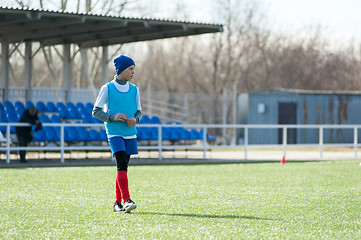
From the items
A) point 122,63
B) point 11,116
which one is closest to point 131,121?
point 122,63

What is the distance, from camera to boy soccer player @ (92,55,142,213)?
7223 millimetres

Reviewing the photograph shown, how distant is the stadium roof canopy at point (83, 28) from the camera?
Answer: 62.2ft

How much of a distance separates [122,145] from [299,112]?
25422mm

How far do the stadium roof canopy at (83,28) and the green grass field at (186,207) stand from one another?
24.7 ft

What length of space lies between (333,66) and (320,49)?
5.63 feet

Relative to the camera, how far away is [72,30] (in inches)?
848

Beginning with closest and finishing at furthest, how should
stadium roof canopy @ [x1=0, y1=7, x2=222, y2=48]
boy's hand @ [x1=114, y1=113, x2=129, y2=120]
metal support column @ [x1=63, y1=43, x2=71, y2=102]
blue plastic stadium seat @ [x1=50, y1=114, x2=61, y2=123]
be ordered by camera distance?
boy's hand @ [x1=114, y1=113, x2=129, y2=120] < stadium roof canopy @ [x1=0, y1=7, x2=222, y2=48] < blue plastic stadium seat @ [x1=50, y1=114, x2=61, y2=123] < metal support column @ [x1=63, y1=43, x2=71, y2=102]

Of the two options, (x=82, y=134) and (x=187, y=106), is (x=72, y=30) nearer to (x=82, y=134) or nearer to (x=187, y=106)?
(x=82, y=134)

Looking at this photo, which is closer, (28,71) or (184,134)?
(184,134)

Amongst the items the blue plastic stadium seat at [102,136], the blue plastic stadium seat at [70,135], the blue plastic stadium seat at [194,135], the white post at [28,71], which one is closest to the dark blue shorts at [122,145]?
the blue plastic stadium seat at [70,135]

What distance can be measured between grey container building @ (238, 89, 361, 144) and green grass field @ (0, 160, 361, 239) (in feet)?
61.3

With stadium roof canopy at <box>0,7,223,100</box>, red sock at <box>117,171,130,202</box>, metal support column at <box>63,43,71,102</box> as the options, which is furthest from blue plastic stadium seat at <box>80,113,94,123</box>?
red sock at <box>117,171,130,202</box>

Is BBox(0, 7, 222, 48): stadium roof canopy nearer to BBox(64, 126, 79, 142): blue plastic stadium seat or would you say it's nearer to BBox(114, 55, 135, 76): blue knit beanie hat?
BBox(64, 126, 79, 142): blue plastic stadium seat

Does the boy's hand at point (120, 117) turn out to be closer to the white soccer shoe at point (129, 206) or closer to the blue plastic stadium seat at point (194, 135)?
the white soccer shoe at point (129, 206)
